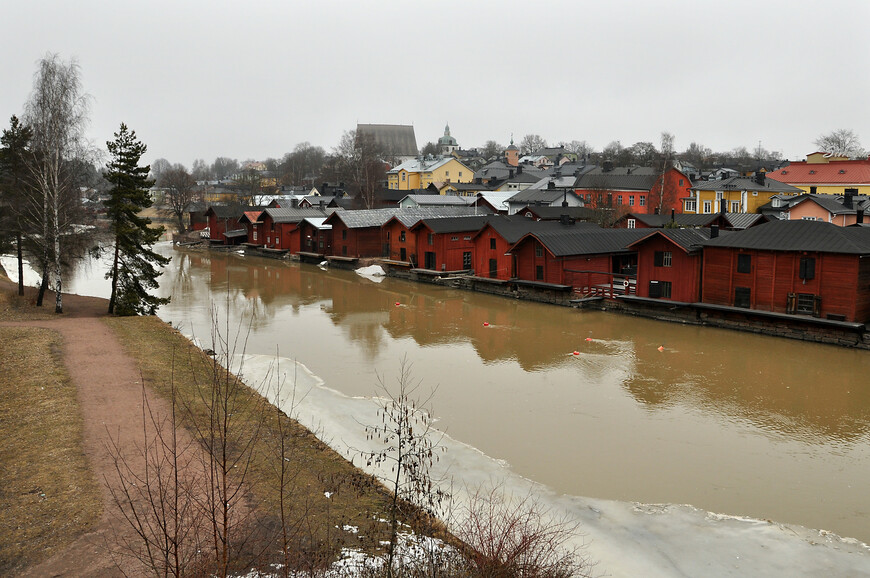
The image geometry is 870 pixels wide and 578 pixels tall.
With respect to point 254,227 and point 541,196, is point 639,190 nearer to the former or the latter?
point 541,196

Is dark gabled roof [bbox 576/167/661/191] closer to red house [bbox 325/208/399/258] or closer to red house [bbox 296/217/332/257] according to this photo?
red house [bbox 325/208/399/258]

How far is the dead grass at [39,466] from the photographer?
340 inches

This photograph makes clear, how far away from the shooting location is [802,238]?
24141 mm

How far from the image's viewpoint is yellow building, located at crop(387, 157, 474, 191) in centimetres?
9569

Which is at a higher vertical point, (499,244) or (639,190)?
(639,190)

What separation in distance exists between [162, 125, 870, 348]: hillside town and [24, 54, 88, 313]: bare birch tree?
20.0 meters

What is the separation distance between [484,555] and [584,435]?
841 centimetres

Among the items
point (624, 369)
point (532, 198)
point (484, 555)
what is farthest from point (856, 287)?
point (532, 198)

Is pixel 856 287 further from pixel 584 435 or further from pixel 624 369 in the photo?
pixel 584 435

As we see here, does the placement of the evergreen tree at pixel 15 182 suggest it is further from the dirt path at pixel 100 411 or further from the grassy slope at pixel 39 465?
the grassy slope at pixel 39 465

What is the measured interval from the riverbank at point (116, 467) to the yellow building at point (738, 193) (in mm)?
46199

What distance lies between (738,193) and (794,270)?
32.3 m

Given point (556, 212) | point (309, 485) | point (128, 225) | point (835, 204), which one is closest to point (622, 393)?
point (309, 485)

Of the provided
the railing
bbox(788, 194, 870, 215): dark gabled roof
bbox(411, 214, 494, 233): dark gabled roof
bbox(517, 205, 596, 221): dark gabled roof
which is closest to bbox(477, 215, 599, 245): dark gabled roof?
bbox(411, 214, 494, 233): dark gabled roof
